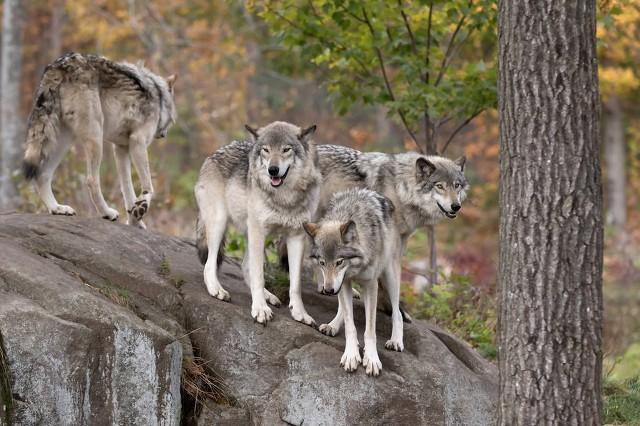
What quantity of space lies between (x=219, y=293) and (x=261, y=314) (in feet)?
1.60

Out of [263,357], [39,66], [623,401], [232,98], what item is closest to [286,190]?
[263,357]

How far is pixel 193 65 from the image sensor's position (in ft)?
88.2

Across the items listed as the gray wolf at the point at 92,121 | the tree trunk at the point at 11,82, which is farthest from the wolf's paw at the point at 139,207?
the tree trunk at the point at 11,82

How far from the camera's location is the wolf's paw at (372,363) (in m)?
6.60

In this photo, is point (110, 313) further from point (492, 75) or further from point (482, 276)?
point (482, 276)

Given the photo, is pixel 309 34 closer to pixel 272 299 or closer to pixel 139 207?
pixel 139 207

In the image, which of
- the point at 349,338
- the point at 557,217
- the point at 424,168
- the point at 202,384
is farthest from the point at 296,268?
the point at 557,217

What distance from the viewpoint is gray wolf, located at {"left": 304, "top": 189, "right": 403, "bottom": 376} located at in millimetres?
6426

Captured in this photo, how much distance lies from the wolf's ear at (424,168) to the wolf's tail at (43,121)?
356cm

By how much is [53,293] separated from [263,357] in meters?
1.79

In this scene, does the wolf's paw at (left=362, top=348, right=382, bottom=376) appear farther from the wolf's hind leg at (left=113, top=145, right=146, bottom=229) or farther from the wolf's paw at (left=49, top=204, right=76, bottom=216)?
the wolf's paw at (left=49, top=204, right=76, bottom=216)

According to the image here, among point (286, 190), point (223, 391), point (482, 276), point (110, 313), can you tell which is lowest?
point (482, 276)

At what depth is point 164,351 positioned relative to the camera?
6.01m

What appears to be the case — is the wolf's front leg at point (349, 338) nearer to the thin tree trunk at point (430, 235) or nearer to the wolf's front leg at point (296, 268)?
the wolf's front leg at point (296, 268)
